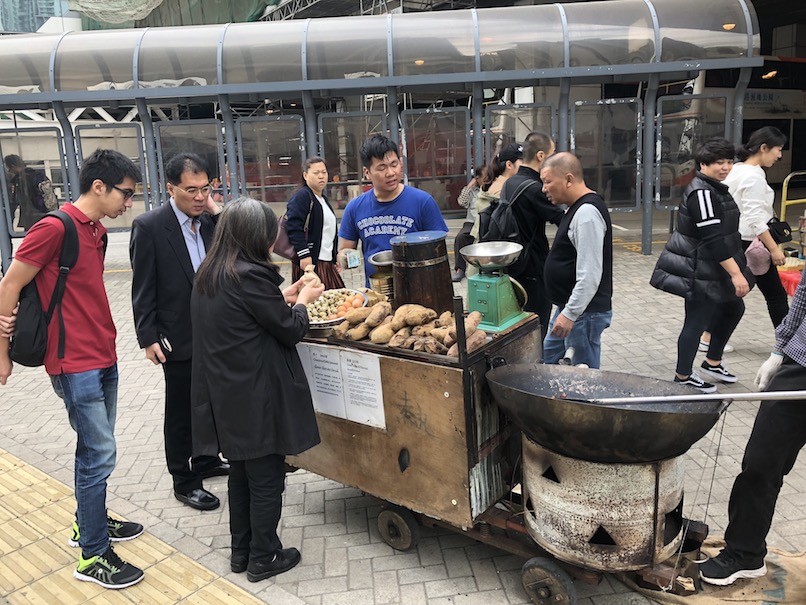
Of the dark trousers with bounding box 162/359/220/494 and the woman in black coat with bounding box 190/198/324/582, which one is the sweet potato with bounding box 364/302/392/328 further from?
the dark trousers with bounding box 162/359/220/494

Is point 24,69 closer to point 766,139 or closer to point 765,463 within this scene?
point 766,139

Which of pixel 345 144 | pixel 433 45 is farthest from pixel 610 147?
pixel 345 144

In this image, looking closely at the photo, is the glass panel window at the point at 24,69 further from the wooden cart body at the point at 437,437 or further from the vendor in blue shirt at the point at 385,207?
the wooden cart body at the point at 437,437

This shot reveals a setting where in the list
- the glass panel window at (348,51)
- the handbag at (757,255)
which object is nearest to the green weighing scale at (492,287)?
the handbag at (757,255)

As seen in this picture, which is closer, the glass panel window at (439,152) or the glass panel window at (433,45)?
the glass panel window at (433,45)

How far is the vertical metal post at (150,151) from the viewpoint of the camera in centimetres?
1073

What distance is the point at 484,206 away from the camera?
643 cm

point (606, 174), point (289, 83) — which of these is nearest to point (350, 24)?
point (289, 83)

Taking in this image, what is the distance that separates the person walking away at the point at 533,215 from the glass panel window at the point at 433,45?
6231mm

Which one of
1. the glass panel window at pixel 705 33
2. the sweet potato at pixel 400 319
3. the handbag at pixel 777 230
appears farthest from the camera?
the glass panel window at pixel 705 33

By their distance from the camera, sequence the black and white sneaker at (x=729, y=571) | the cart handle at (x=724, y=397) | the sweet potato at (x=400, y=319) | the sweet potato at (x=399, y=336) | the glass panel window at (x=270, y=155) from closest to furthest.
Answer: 1. the cart handle at (x=724, y=397)
2. the black and white sneaker at (x=729, y=571)
3. the sweet potato at (x=399, y=336)
4. the sweet potato at (x=400, y=319)
5. the glass panel window at (x=270, y=155)

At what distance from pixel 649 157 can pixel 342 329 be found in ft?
28.8

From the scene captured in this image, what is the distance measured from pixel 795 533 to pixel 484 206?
3.92 m

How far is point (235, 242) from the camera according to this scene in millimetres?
2957
